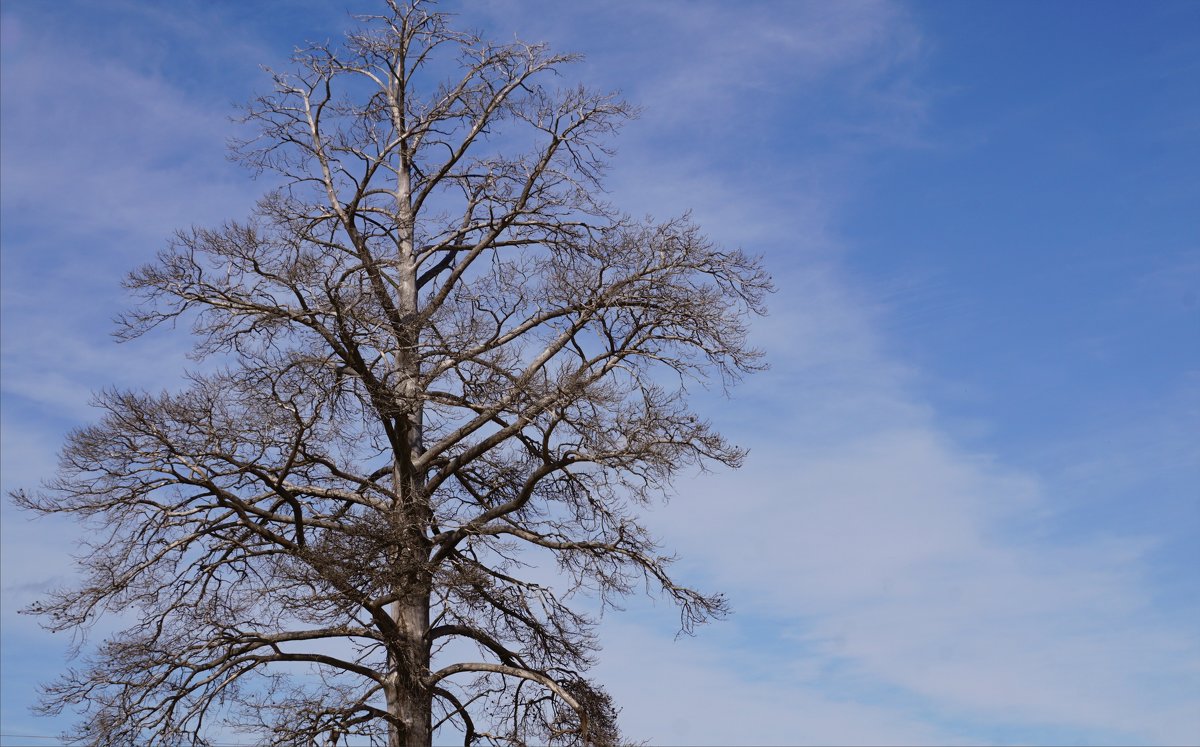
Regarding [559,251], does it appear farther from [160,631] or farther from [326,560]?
[160,631]

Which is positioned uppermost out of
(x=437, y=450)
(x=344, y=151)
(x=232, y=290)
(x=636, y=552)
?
(x=344, y=151)

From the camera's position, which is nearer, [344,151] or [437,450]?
[437,450]

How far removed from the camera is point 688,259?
1672 centimetres

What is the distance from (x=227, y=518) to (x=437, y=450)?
2783 millimetres

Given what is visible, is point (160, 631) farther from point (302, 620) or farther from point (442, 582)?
point (442, 582)

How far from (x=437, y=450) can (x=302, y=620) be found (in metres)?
2.87

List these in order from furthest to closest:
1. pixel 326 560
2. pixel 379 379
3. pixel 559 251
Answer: pixel 559 251 → pixel 379 379 → pixel 326 560

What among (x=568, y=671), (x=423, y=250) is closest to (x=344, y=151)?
(x=423, y=250)

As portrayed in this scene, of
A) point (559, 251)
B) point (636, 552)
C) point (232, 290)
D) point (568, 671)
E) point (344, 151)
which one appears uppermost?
point (344, 151)

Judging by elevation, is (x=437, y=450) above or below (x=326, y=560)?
above

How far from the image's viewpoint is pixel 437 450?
16828mm

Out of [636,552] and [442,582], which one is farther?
[636,552]

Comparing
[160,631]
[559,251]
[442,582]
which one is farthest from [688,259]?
[160,631]

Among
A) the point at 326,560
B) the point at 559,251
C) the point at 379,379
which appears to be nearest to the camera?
the point at 326,560
